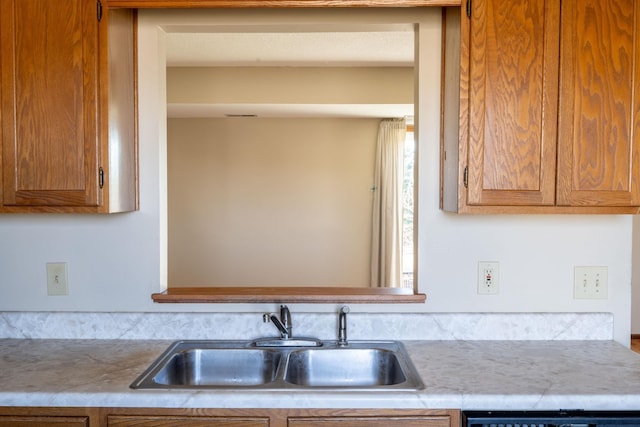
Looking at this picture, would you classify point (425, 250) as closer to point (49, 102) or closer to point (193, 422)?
point (193, 422)

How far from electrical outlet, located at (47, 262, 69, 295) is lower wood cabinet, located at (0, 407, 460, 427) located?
626 mm

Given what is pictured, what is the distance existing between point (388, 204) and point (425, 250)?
317cm

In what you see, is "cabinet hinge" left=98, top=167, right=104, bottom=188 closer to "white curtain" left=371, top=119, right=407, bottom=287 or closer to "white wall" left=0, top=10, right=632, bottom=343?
"white wall" left=0, top=10, right=632, bottom=343

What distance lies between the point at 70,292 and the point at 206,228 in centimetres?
332

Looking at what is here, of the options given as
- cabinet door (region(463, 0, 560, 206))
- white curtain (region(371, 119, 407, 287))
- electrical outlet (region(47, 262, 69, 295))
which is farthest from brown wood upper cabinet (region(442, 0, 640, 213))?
white curtain (region(371, 119, 407, 287))

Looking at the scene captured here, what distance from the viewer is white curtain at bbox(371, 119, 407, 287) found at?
5.17m

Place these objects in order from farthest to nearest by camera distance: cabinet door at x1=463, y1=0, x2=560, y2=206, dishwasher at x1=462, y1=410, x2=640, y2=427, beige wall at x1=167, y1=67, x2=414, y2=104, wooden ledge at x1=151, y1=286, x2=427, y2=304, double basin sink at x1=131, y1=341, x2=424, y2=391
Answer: beige wall at x1=167, y1=67, x2=414, y2=104
wooden ledge at x1=151, y1=286, x2=427, y2=304
double basin sink at x1=131, y1=341, x2=424, y2=391
cabinet door at x1=463, y1=0, x2=560, y2=206
dishwasher at x1=462, y1=410, x2=640, y2=427

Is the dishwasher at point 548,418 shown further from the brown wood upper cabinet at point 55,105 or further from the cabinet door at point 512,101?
the brown wood upper cabinet at point 55,105

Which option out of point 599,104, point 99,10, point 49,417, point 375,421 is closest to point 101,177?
point 99,10

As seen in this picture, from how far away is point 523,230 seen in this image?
2006mm

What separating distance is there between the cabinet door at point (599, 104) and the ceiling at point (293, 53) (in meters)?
1.65

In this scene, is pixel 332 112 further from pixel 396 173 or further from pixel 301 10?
pixel 301 10

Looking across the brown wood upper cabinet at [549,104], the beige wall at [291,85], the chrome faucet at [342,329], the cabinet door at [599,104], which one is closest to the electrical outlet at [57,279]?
the chrome faucet at [342,329]

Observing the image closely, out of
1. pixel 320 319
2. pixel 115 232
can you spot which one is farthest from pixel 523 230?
pixel 115 232
